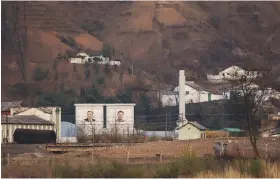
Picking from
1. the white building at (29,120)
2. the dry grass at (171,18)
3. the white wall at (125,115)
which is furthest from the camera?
the dry grass at (171,18)

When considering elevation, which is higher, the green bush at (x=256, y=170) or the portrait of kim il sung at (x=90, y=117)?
the portrait of kim il sung at (x=90, y=117)

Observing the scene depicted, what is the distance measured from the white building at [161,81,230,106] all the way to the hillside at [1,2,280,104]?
323cm

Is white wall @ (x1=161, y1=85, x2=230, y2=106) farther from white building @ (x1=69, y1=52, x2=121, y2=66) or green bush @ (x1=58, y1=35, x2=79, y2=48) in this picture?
green bush @ (x1=58, y1=35, x2=79, y2=48)

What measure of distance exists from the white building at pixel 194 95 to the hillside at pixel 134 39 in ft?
10.6

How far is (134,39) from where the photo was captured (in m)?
69.6

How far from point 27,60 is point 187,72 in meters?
13.2

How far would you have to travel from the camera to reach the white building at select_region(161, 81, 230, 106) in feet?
147

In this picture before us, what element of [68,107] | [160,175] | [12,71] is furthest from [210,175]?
[12,71]

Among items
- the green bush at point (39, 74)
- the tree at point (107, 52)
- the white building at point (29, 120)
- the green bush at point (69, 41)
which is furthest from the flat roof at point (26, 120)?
the green bush at point (69, 41)

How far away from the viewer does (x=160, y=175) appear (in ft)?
43.5

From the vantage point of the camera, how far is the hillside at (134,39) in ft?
173

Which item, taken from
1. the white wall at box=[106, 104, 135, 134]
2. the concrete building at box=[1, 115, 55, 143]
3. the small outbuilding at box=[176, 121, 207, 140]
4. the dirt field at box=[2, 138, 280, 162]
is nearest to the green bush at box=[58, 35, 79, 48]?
the white wall at box=[106, 104, 135, 134]

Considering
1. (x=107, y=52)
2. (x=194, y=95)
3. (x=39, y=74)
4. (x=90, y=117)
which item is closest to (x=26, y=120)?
(x=90, y=117)

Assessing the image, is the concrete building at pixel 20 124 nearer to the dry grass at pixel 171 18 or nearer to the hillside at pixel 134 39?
the hillside at pixel 134 39
